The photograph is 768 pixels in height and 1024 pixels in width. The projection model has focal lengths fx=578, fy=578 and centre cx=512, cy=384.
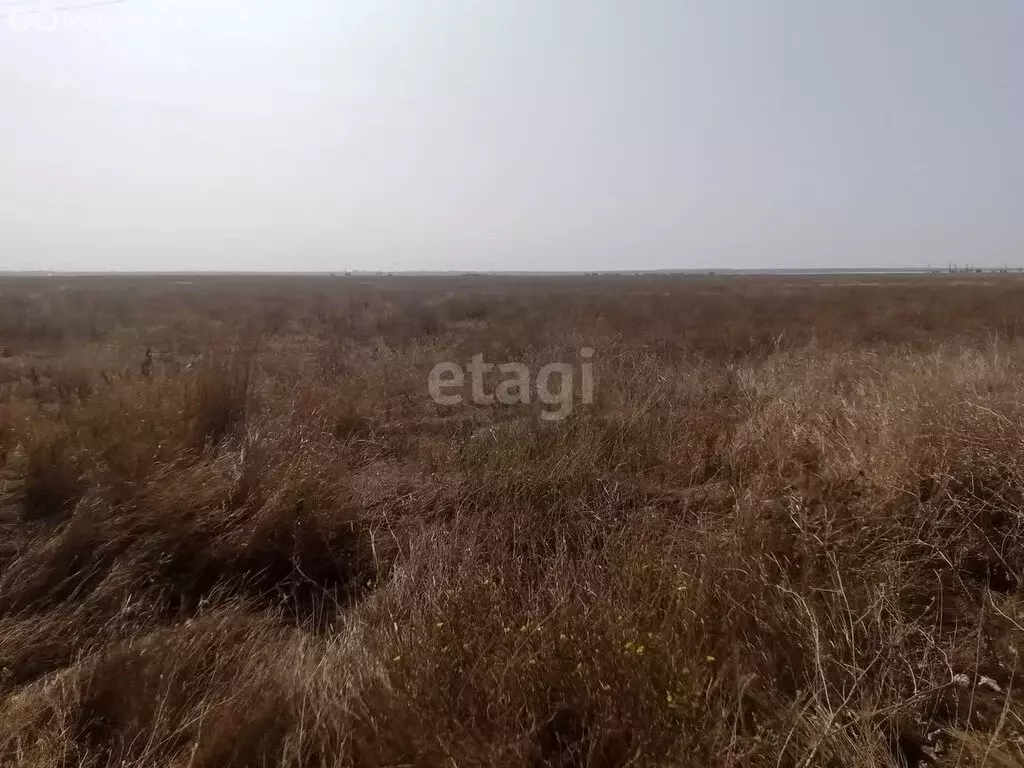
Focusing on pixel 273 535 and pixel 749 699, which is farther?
pixel 273 535

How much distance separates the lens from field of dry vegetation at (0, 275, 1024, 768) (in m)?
1.92

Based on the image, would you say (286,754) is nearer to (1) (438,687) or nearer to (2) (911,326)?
(1) (438,687)

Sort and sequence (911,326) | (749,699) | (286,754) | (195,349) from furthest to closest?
(911,326)
(195,349)
(749,699)
(286,754)

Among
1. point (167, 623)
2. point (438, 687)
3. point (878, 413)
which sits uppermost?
point (878, 413)

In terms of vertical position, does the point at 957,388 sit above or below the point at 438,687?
above

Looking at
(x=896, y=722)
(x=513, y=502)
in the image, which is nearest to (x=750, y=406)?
(x=513, y=502)

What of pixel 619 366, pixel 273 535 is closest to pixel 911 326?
pixel 619 366

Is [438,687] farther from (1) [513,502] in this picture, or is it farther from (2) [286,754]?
(1) [513,502]

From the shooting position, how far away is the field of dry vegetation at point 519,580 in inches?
75.5

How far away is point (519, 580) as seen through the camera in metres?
2.75

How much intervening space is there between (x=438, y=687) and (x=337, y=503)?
1956 mm

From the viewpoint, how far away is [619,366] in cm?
662

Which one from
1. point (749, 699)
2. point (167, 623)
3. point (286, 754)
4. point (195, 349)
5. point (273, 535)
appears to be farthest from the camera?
point (195, 349)

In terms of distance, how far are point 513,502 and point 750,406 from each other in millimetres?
2825
